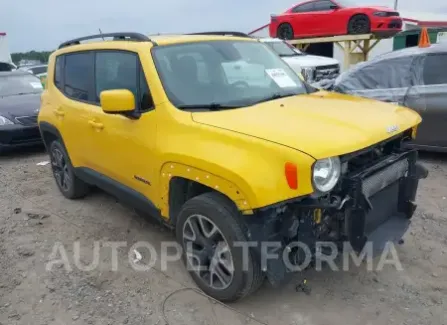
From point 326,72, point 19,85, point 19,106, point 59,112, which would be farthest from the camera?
point 326,72

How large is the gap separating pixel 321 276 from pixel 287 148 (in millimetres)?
1389

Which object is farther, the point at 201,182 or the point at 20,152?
the point at 20,152

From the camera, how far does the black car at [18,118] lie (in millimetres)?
7543

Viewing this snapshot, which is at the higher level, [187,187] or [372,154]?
[372,154]

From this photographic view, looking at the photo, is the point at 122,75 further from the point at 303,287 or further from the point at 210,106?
the point at 303,287

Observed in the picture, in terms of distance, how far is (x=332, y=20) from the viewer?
44.8ft

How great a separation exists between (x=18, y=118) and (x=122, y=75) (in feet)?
15.6

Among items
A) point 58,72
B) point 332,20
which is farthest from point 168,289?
point 332,20

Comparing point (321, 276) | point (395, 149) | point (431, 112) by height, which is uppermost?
point (395, 149)

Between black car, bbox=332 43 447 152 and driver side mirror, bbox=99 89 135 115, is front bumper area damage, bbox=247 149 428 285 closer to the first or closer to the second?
driver side mirror, bbox=99 89 135 115

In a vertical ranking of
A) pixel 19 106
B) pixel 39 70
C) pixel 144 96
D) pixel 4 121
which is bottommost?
pixel 39 70

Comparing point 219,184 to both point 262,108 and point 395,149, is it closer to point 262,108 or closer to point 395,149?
point 262,108

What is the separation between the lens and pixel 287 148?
2.53 meters

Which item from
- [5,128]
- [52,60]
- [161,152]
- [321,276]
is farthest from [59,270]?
[5,128]
